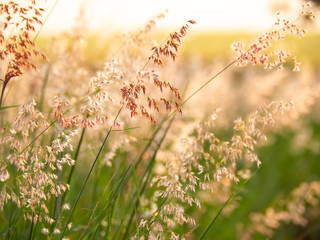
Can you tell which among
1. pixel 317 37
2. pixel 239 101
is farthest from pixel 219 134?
pixel 317 37

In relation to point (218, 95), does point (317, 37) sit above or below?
above

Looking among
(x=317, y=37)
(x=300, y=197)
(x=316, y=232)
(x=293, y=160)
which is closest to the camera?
(x=300, y=197)

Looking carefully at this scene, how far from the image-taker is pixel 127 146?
309cm

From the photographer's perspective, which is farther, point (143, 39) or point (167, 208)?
point (143, 39)

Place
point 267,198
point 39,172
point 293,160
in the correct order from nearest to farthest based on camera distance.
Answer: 1. point 39,172
2. point 267,198
3. point 293,160

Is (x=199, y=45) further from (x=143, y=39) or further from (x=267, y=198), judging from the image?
(x=143, y=39)

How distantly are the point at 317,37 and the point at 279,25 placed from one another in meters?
21.1

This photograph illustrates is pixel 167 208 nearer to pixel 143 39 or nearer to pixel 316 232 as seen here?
pixel 143 39

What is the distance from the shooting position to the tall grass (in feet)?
5.93

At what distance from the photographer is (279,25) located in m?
1.94

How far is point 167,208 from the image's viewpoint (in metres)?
1.87

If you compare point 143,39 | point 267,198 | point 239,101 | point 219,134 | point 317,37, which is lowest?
point 143,39

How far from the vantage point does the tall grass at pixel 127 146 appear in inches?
71.1

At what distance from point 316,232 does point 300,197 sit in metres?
1.11
